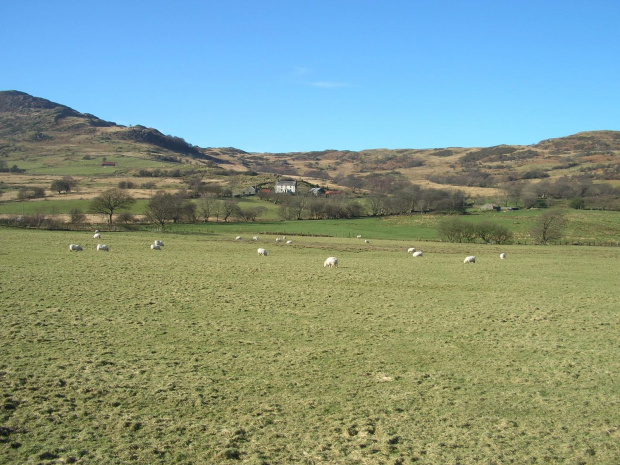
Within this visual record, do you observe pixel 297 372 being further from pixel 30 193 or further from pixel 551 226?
pixel 30 193

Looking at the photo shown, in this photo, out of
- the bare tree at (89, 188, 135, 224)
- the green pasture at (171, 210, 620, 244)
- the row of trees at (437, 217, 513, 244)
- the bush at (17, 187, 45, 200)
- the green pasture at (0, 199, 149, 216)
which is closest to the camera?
the row of trees at (437, 217, 513, 244)

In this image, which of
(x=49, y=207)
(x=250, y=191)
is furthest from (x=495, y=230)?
(x=250, y=191)

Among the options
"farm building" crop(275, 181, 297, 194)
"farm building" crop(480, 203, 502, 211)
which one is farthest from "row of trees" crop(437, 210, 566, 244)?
"farm building" crop(275, 181, 297, 194)

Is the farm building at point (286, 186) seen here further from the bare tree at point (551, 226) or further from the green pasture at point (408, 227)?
the bare tree at point (551, 226)

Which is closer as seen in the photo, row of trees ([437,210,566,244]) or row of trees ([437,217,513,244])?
row of trees ([437,210,566,244])

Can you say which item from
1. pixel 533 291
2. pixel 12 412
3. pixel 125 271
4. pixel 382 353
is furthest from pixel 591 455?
pixel 125 271

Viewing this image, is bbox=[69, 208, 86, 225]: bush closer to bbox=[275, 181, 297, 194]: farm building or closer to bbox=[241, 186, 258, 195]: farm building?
bbox=[241, 186, 258, 195]: farm building

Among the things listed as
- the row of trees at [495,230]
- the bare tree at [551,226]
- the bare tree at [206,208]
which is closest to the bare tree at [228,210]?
the bare tree at [206,208]

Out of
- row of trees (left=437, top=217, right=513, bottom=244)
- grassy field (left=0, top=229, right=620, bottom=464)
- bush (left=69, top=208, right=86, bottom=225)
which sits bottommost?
grassy field (left=0, top=229, right=620, bottom=464)

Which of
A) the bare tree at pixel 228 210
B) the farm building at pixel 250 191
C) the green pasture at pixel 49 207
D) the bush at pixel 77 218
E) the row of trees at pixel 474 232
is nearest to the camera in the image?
the bush at pixel 77 218

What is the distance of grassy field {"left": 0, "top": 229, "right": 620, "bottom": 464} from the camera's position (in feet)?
25.7

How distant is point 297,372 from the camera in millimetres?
11344

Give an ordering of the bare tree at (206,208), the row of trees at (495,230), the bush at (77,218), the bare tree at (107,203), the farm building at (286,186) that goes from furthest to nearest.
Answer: the farm building at (286,186) < the bare tree at (206,208) < the bare tree at (107,203) < the row of trees at (495,230) < the bush at (77,218)

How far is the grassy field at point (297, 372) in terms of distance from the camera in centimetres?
784
